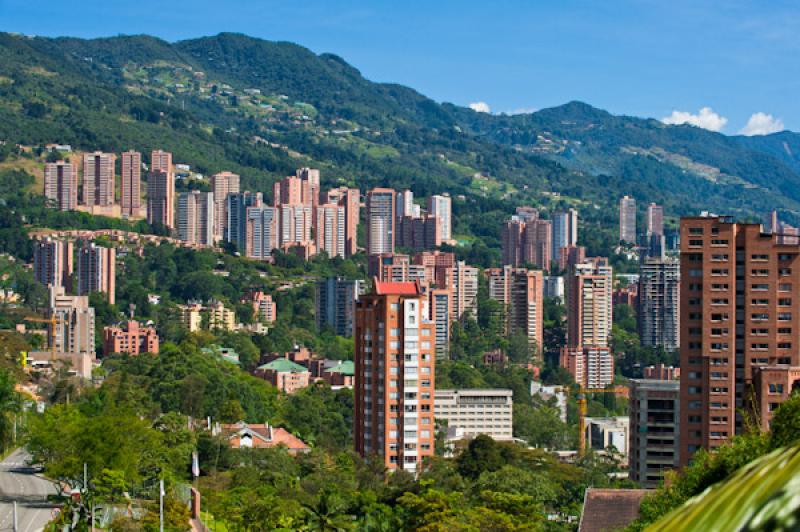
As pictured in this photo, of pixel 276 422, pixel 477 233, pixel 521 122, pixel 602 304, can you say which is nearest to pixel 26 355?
pixel 276 422

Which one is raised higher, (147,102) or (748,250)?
(147,102)

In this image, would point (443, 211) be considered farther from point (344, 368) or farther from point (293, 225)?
point (344, 368)

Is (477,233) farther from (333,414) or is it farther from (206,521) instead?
(206,521)

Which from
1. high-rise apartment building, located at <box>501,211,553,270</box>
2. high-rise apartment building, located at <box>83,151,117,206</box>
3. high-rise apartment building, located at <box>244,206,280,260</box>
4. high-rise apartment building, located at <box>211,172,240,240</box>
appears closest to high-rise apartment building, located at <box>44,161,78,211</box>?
high-rise apartment building, located at <box>83,151,117,206</box>

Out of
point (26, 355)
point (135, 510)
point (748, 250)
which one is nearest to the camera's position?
point (135, 510)

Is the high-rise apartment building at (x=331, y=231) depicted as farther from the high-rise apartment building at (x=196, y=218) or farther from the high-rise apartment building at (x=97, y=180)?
the high-rise apartment building at (x=97, y=180)
